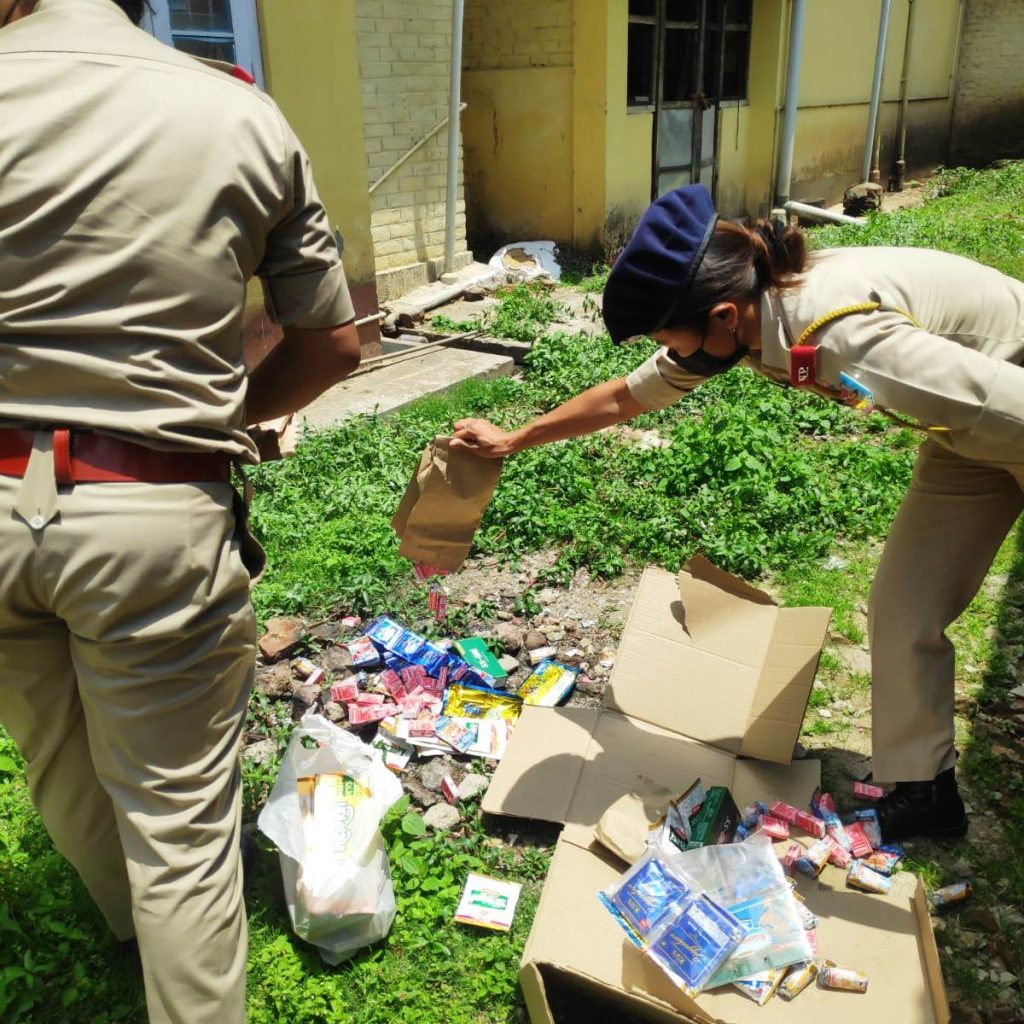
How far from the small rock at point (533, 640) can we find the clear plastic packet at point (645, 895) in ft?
4.50

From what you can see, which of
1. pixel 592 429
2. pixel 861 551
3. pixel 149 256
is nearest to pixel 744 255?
pixel 592 429

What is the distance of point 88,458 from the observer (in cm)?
164

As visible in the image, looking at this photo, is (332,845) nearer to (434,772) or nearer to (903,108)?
(434,772)

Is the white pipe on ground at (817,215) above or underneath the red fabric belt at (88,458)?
underneath

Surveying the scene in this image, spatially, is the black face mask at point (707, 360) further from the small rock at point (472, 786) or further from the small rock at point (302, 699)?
the small rock at point (302, 699)

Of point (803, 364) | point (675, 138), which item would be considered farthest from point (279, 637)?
point (675, 138)

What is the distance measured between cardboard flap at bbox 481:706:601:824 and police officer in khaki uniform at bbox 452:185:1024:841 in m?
0.82

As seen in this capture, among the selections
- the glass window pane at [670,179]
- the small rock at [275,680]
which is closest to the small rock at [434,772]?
the small rock at [275,680]

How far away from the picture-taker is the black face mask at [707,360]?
2.26m

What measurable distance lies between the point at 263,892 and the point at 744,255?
194cm

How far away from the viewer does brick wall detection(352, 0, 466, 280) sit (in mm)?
7891

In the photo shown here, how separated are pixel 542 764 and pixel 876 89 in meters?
14.1

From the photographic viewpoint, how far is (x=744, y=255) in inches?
83.7

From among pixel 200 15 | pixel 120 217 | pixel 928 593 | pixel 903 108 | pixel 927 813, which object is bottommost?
pixel 927 813
